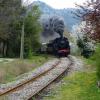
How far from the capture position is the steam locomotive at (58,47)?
5194cm

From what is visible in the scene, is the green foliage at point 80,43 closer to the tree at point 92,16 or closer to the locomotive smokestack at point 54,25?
the locomotive smokestack at point 54,25

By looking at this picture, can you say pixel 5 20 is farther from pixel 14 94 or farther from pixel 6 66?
pixel 14 94

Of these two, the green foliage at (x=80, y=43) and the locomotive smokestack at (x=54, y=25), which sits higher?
the locomotive smokestack at (x=54, y=25)

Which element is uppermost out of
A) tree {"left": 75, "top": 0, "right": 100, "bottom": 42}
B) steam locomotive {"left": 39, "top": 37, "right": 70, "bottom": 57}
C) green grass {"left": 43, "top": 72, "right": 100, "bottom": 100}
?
tree {"left": 75, "top": 0, "right": 100, "bottom": 42}

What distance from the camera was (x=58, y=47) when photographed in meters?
52.4

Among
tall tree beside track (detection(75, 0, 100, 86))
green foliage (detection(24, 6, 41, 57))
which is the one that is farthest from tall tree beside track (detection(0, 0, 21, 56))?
tall tree beside track (detection(75, 0, 100, 86))

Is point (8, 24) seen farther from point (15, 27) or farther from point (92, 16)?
point (92, 16)

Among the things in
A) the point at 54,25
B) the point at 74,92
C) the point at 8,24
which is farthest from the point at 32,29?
the point at 74,92

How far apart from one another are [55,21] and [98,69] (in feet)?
116

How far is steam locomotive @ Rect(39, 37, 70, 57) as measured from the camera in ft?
170

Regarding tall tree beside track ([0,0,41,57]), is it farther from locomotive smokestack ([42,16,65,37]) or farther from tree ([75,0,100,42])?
tree ([75,0,100,42])

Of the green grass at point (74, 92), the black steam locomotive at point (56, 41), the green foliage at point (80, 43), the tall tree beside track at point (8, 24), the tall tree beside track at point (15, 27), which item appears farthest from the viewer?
the green foliage at point (80, 43)

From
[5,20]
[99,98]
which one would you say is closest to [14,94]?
[99,98]

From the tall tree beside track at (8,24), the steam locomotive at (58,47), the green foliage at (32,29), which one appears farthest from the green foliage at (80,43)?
the tall tree beside track at (8,24)
